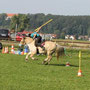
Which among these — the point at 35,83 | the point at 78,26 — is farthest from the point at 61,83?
the point at 78,26

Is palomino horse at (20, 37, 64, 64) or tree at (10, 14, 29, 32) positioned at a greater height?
tree at (10, 14, 29, 32)

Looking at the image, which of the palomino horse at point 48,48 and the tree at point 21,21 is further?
the tree at point 21,21

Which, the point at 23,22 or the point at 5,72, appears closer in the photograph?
the point at 5,72

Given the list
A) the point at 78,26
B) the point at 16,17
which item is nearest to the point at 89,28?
the point at 78,26

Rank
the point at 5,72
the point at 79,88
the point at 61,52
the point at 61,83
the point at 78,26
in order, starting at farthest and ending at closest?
the point at 78,26, the point at 61,52, the point at 5,72, the point at 61,83, the point at 79,88

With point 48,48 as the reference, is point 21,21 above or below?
above

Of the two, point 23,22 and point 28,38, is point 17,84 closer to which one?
point 28,38

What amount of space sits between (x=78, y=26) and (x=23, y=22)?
83.9 meters

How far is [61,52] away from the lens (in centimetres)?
2280

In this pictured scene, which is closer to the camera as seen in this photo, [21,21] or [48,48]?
[48,48]

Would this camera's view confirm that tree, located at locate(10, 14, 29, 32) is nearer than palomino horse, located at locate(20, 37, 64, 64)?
No

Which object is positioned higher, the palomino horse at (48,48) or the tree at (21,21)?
the tree at (21,21)

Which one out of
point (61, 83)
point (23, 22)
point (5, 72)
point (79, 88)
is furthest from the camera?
point (23, 22)

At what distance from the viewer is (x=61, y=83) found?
14.2m
